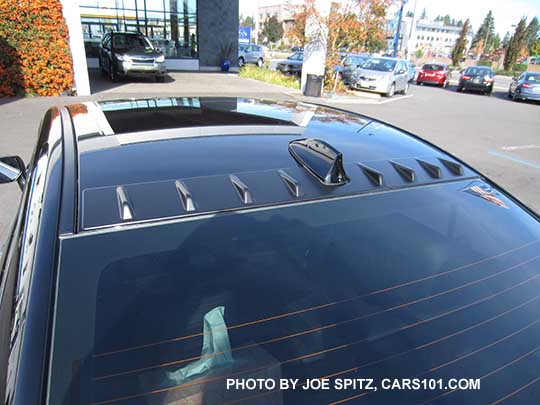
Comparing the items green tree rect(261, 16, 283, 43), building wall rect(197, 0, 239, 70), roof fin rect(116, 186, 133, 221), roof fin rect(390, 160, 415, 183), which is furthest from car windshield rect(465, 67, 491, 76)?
green tree rect(261, 16, 283, 43)

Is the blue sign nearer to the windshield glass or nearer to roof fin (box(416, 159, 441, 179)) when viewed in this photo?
the windshield glass

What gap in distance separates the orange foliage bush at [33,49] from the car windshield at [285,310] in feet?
38.4

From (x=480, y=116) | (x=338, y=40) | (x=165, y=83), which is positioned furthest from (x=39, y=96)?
(x=480, y=116)

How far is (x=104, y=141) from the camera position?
1.50m

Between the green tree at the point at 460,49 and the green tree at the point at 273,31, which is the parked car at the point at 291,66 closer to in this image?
the green tree at the point at 460,49

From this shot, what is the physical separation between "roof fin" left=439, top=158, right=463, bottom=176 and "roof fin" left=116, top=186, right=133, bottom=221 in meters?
1.47

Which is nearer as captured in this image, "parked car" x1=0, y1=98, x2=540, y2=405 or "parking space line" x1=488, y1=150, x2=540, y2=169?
"parked car" x1=0, y1=98, x2=540, y2=405

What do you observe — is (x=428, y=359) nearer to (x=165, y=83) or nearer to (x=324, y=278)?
(x=324, y=278)

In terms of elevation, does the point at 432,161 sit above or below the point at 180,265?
above

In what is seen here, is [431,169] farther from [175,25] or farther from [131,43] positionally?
[175,25]

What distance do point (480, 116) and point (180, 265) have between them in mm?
15085

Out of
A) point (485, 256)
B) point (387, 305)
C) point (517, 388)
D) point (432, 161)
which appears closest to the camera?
point (517, 388)

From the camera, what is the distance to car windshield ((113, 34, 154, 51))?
47.6ft

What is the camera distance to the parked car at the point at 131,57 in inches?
555
